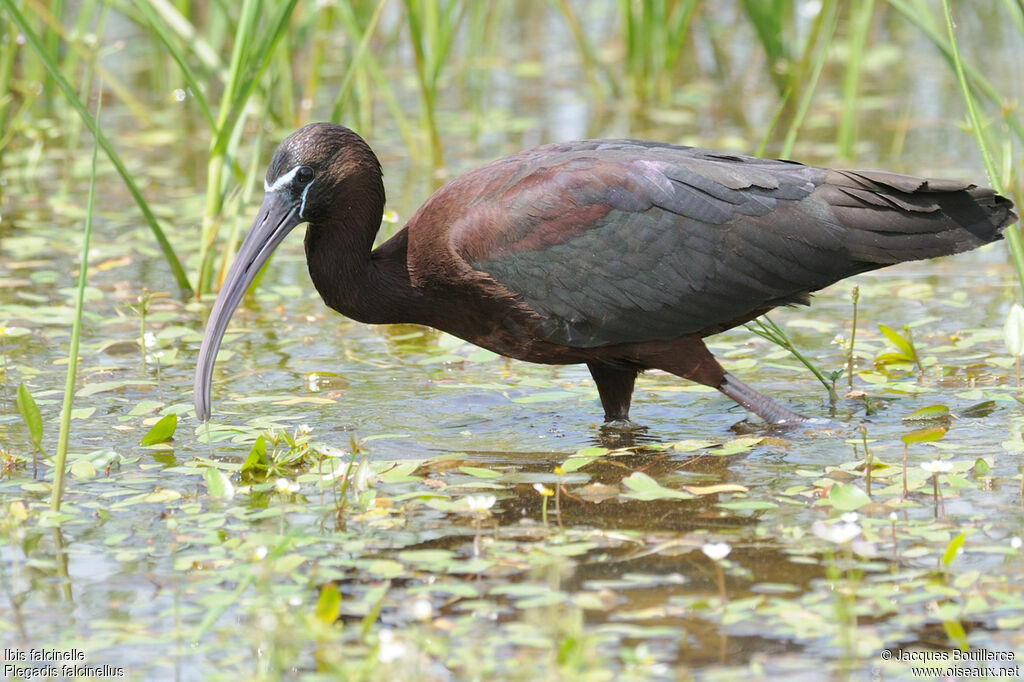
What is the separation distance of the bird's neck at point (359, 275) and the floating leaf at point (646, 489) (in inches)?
47.8

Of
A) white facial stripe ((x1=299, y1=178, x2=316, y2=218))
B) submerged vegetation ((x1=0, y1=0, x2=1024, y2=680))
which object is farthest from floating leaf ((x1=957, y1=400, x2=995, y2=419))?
white facial stripe ((x1=299, y1=178, x2=316, y2=218))

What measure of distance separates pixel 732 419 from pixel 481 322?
1.13 m

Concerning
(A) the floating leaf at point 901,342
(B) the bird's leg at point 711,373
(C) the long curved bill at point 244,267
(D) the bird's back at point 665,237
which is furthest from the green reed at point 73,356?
(A) the floating leaf at point 901,342

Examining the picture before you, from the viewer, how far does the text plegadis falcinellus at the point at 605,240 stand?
5328mm

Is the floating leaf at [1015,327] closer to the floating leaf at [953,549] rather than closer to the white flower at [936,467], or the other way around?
the white flower at [936,467]

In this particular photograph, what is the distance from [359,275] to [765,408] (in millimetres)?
1617

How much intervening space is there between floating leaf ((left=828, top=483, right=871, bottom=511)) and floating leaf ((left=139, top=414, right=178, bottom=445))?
2.29 meters

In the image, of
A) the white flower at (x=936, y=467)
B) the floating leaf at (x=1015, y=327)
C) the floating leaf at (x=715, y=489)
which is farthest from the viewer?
the floating leaf at (x=1015, y=327)

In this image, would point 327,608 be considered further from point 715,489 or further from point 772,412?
point 772,412

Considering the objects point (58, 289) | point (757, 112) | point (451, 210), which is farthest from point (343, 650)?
point (757, 112)

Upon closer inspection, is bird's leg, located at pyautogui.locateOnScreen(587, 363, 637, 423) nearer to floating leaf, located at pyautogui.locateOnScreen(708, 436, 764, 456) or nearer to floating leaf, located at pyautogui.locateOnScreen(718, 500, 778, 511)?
floating leaf, located at pyautogui.locateOnScreen(708, 436, 764, 456)

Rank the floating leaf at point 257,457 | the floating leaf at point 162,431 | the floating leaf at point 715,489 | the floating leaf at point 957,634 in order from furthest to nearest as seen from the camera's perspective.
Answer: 1. the floating leaf at point 162,431
2. the floating leaf at point 257,457
3. the floating leaf at point 715,489
4. the floating leaf at point 957,634

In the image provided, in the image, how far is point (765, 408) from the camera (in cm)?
551

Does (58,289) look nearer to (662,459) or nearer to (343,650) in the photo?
(662,459)
